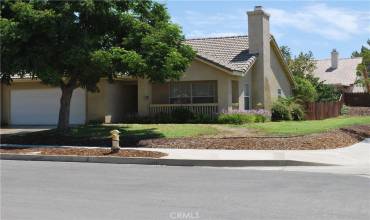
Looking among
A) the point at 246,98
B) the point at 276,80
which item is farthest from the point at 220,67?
the point at 276,80

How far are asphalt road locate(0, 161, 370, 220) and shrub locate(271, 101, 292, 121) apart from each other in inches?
672

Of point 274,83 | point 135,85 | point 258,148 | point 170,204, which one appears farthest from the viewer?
point 274,83

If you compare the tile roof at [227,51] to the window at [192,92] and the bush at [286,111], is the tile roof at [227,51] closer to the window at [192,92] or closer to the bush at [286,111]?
the window at [192,92]

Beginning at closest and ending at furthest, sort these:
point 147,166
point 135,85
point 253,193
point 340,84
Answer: point 253,193 < point 147,166 < point 135,85 < point 340,84

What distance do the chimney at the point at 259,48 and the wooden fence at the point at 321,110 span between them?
2.63 metres

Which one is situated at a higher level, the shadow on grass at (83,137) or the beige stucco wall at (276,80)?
the beige stucco wall at (276,80)

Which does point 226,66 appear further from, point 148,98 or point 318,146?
point 318,146

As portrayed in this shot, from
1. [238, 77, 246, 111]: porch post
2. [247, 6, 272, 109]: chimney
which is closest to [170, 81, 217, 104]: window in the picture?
[238, 77, 246, 111]: porch post

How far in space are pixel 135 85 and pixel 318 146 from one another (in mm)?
15717

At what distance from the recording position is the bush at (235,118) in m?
27.0

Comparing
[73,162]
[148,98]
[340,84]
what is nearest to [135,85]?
[148,98]

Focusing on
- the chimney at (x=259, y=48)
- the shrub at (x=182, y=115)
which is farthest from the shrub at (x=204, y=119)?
the chimney at (x=259, y=48)

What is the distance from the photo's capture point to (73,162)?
1655cm

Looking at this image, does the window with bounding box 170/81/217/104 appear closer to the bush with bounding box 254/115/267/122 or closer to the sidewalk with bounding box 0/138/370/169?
the bush with bounding box 254/115/267/122
